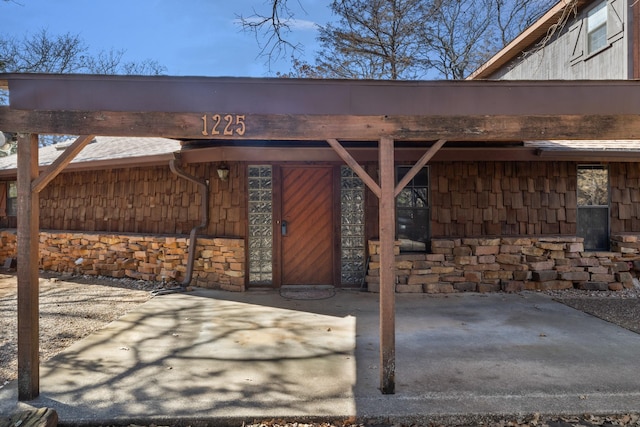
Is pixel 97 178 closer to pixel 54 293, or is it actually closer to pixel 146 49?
pixel 54 293

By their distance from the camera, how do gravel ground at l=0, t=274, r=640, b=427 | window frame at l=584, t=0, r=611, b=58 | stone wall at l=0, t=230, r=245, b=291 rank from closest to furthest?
gravel ground at l=0, t=274, r=640, b=427 < stone wall at l=0, t=230, r=245, b=291 < window frame at l=584, t=0, r=611, b=58

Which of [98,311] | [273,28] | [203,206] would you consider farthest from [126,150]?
[273,28]

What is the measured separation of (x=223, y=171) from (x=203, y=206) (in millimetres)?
752

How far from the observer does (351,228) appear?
6.69 m

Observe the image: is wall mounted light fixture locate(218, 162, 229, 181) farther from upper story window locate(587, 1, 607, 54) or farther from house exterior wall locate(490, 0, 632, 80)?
upper story window locate(587, 1, 607, 54)

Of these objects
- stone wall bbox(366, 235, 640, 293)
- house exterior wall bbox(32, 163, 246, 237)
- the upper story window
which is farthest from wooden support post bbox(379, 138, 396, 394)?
the upper story window

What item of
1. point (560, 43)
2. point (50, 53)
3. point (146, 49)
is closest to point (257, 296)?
point (560, 43)

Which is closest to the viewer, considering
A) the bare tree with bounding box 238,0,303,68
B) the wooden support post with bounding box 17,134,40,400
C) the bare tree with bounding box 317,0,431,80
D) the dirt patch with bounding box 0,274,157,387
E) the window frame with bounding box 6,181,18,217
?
the wooden support post with bounding box 17,134,40,400

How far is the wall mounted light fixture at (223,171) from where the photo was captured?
6.62 meters

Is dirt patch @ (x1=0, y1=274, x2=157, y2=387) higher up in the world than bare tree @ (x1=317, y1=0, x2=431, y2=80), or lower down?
lower down

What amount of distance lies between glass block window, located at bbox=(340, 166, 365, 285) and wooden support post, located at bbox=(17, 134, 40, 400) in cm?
440

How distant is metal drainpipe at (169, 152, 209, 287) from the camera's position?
22.2 ft

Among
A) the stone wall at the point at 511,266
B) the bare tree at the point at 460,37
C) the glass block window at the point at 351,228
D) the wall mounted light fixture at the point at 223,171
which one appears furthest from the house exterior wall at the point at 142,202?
the bare tree at the point at 460,37

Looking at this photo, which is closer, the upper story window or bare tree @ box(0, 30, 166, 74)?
the upper story window
